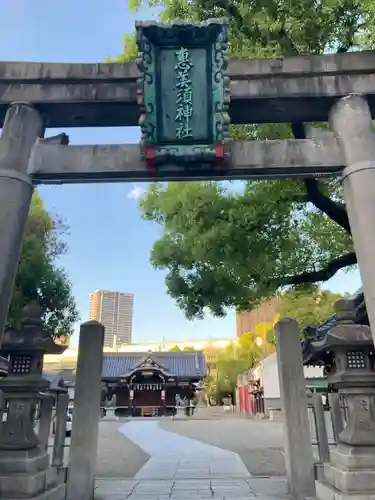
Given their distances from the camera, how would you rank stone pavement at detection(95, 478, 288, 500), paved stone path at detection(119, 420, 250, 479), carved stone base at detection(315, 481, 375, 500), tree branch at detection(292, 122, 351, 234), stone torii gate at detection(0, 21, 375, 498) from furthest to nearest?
tree branch at detection(292, 122, 351, 234), paved stone path at detection(119, 420, 250, 479), stone pavement at detection(95, 478, 288, 500), carved stone base at detection(315, 481, 375, 500), stone torii gate at detection(0, 21, 375, 498)

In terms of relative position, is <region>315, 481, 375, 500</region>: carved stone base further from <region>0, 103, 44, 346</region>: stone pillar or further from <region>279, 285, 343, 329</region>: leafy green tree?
<region>279, 285, 343, 329</region>: leafy green tree

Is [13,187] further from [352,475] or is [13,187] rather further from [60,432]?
[352,475]

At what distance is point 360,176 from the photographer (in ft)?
14.8

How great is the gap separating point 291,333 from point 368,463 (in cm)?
197

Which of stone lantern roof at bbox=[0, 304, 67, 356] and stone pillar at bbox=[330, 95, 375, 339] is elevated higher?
stone pillar at bbox=[330, 95, 375, 339]

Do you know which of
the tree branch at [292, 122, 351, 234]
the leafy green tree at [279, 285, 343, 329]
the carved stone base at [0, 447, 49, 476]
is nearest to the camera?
the carved stone base at [0, 447, 49, 476]

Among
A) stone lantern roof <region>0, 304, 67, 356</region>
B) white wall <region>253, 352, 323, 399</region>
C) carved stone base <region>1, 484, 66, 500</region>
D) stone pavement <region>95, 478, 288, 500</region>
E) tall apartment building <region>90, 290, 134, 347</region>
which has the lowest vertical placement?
stone pavement <region>95, 478, 288, 500</region>

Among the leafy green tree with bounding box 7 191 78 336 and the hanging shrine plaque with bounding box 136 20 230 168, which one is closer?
the hanging shrine plaque with bounding box 136 20 230 168

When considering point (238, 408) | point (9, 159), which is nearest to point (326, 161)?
point (9, 159)

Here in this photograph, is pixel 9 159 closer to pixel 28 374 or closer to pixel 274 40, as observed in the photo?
pixel 28 374

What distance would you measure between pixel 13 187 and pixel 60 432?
364cm

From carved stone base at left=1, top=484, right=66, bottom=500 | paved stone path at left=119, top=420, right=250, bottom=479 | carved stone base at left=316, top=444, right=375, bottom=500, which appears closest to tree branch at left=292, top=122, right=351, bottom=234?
carved stone base at left=316, top=444, right=375, bottom=500

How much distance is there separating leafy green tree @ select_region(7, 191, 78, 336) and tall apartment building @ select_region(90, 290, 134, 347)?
143m

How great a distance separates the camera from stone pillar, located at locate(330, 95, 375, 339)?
422cm
